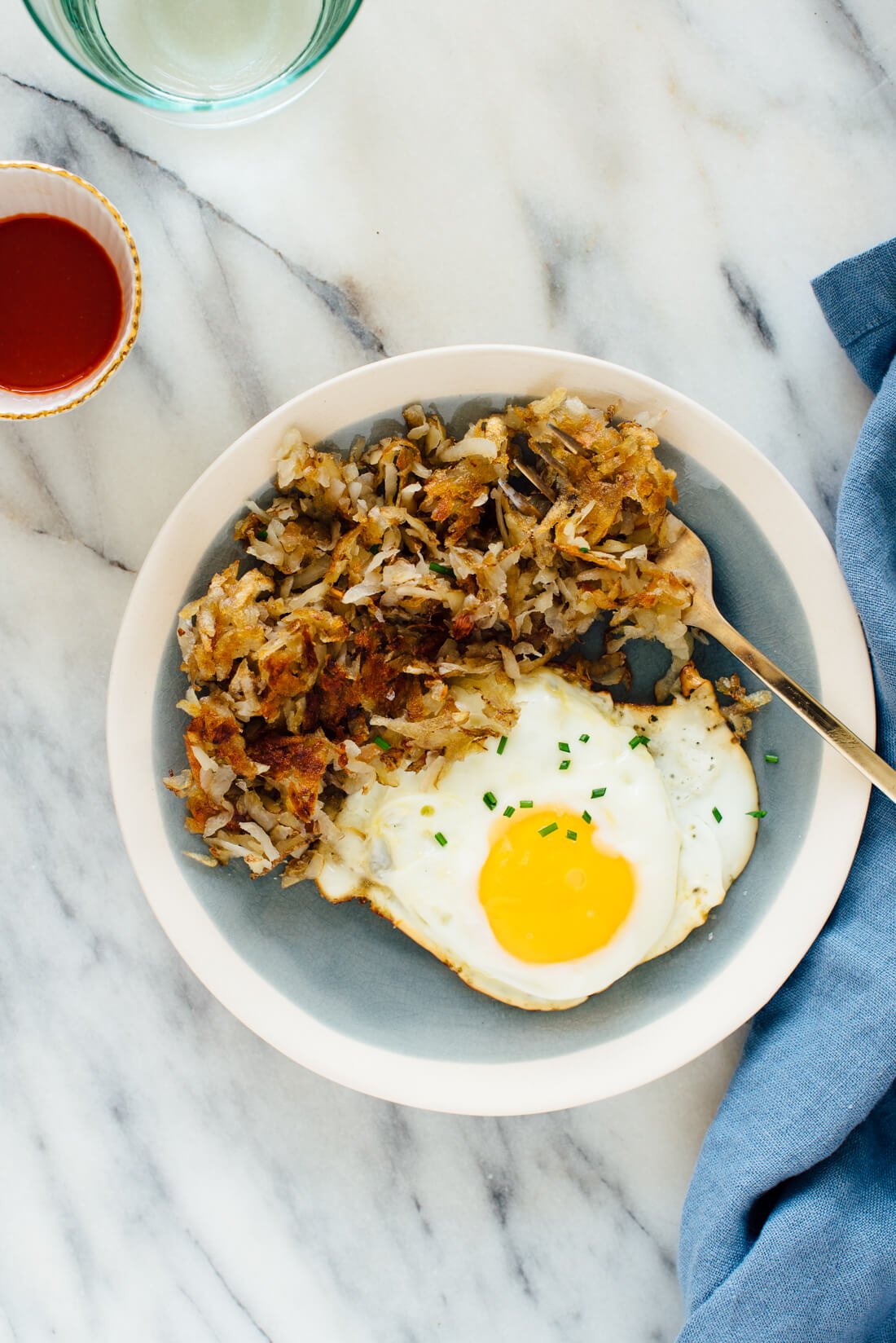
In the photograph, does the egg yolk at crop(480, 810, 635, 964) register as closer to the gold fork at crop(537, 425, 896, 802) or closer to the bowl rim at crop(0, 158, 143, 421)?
the gold fork at crop(537, 425, 896, 802)

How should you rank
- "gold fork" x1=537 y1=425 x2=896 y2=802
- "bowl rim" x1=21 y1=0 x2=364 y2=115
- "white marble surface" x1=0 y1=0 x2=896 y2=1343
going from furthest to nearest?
1. "white marble surface" x1=0 y1=0 x2=896 y2=1343
2. "gold fork" x1=537 y1=425 x2=896 y2=802
3. "bowl rim" x1=21 y1=0 x2=364 y2=115

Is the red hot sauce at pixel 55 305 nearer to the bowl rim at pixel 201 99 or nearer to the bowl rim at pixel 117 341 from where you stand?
the bowl rim at pixel 117 341

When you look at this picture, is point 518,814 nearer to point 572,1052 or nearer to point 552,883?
point 552,883

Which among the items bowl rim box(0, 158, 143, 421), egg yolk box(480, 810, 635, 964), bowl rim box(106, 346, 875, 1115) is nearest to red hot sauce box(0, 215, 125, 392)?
bowl rim box(0, 158, 143, 421)

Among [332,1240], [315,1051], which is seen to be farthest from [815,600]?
[332,1240]

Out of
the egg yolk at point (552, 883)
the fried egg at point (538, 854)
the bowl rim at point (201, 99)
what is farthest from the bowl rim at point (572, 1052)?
the bowl rim at point (201, 99)

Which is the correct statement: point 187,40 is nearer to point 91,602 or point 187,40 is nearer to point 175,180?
point 175,180
